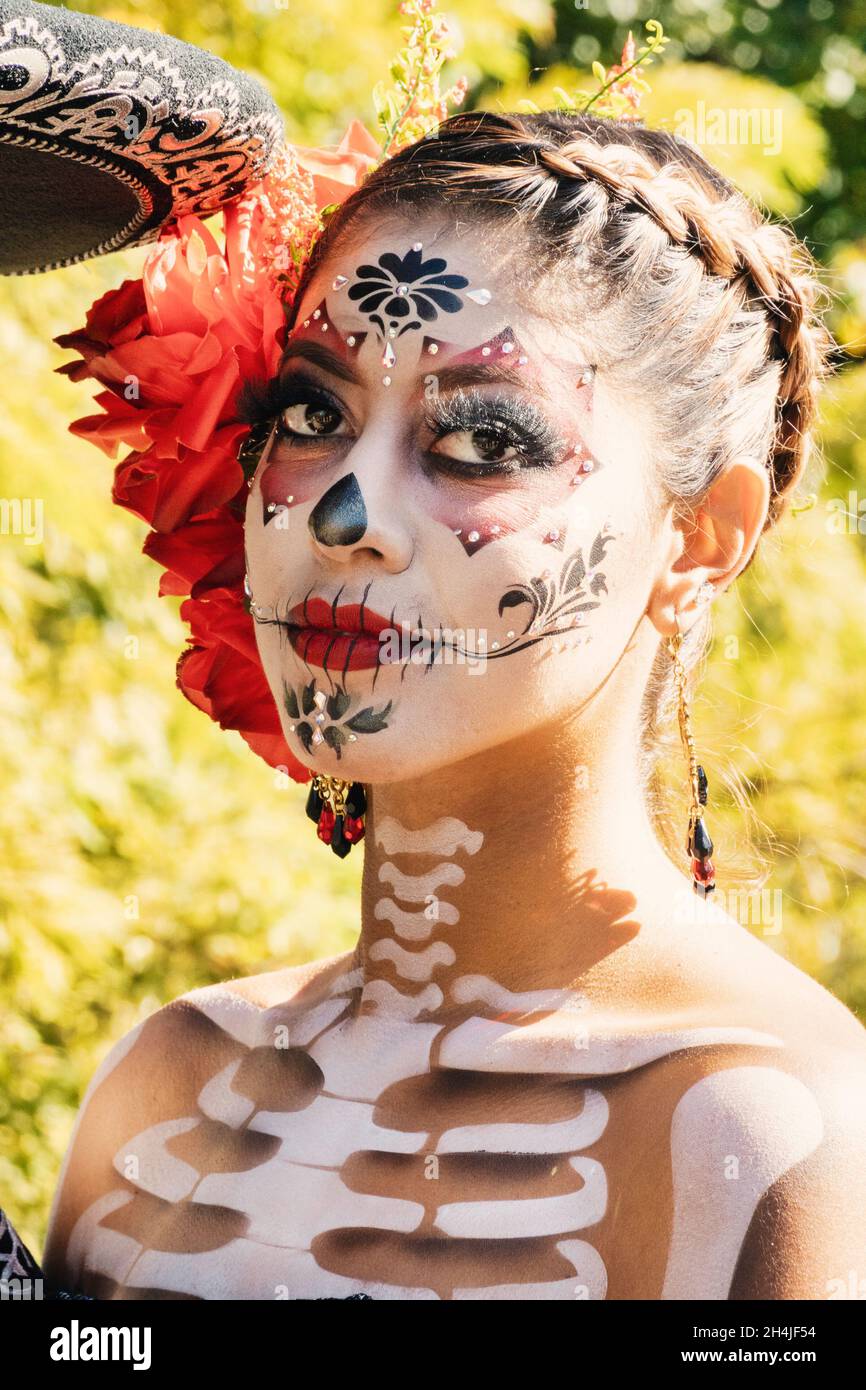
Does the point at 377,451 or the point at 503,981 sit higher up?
the point at 377,451

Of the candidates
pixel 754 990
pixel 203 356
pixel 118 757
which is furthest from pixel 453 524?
pixel 118 757

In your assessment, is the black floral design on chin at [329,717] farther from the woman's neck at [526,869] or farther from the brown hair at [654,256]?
the brown hair at [654,256]

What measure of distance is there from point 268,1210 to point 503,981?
1.39 ft

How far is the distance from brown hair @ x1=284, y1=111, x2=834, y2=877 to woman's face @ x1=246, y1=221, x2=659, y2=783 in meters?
0.06

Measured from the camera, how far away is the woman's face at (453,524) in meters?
1.84

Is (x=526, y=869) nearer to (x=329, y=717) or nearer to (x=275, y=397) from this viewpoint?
(x=329, y=717)

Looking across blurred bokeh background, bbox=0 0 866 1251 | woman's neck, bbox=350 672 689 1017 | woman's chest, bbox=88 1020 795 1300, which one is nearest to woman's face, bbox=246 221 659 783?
woman's neck, bbox=350 672 689 1017

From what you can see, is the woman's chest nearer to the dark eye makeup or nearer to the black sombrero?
the dark eye makeup

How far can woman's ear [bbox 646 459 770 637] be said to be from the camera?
2006 millimetres

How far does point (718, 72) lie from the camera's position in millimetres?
7000
